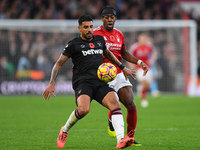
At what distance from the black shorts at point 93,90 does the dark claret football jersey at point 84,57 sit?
Result: 3.3 inches

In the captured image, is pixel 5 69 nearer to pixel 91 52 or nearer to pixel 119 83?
pixel 119 83

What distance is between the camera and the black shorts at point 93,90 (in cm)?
734

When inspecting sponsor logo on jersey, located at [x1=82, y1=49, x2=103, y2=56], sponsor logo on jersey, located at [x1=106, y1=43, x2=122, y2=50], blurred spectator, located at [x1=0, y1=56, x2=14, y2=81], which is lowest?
blurred spectator, located at [x1=0, y1=56, x2=14, y2=81]

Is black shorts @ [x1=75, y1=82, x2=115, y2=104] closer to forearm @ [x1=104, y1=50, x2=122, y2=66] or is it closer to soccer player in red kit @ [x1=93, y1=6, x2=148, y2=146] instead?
forearm @ [x1=104, y1=50, x2=122, y2=66]

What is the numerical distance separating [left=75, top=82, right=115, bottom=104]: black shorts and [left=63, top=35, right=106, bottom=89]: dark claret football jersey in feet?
0.28

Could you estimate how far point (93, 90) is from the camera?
745cm

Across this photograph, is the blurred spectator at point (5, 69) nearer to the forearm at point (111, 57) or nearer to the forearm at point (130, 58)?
the forearm at point (130, 58)

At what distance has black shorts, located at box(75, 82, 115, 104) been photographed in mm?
7336

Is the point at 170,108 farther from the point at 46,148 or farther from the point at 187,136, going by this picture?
the point at 46,148

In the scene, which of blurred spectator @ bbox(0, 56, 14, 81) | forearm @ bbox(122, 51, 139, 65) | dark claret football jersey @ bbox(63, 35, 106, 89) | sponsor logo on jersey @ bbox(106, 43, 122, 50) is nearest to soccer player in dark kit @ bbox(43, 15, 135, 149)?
dark claret football jersey @ bbox(63, 35, 106, 89)

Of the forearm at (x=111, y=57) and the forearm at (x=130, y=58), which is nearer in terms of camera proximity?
the forearm at (x=111, y=57)

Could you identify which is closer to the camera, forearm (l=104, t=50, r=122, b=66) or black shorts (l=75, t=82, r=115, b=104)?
black shorts (l=75, t=82, r=115, b=104)

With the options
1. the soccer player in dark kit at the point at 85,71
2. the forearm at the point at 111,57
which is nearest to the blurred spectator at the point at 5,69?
the forearm at the point at 111,57

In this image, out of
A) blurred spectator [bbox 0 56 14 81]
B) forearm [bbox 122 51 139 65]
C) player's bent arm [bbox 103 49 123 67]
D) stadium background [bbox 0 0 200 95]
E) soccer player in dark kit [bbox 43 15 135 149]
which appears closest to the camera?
soccer player in dark kit [bbox 43 15 135 149]
